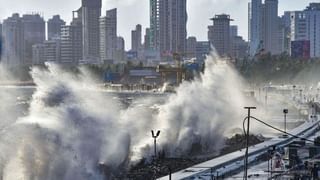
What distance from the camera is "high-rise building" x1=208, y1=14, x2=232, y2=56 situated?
586 feet

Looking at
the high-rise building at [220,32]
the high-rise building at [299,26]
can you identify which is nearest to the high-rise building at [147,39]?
the high-rise building at [220,32]

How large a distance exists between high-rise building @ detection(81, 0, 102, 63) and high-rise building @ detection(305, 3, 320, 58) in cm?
4687

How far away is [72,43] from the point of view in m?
177

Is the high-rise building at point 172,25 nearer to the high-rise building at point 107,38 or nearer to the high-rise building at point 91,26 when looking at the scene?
Result: the high-rise building at point 107,38

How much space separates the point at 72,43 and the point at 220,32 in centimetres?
3310

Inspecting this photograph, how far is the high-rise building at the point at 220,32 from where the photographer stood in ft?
586

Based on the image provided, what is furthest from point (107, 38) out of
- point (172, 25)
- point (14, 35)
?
point (14, 35)

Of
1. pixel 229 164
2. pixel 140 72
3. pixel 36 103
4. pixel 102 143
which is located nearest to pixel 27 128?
pixel 36 103

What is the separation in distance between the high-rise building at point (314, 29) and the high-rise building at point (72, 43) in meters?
48.5

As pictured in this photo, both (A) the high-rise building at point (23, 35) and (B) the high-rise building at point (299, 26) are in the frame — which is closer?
(A) the high-rise building at point (23, 35)

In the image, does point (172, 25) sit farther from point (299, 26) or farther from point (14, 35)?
point (14, 35)

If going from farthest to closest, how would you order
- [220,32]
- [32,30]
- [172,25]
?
1. [32,30]
2. [220,32]
3. [172,25]

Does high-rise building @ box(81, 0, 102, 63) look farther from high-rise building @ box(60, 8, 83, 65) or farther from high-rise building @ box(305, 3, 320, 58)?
high-rise building @ box(305, 3, 320, 58)

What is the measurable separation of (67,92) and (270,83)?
Answer: 8576 centimetres
